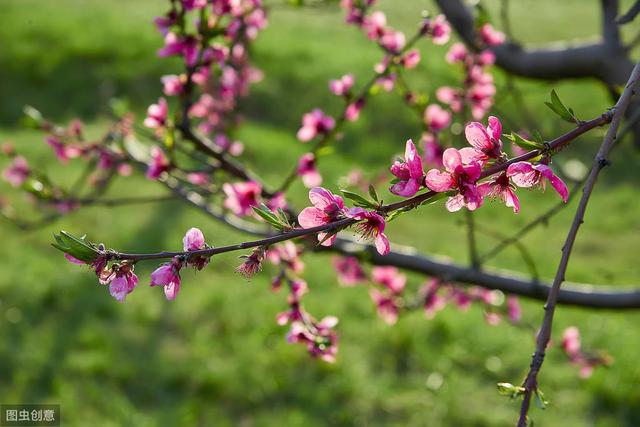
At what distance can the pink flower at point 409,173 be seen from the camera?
3.35ft

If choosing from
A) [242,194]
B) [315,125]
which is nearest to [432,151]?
[315,125]

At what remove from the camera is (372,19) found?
2543mm

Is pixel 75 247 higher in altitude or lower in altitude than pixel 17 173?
lower

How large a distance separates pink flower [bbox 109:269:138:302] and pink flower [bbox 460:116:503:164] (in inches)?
21.1

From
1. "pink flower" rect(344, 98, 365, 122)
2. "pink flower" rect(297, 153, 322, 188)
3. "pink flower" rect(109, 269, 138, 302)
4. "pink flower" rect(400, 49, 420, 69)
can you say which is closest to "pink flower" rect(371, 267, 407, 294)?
"pink flower" rect(297, 153, 322, 188)

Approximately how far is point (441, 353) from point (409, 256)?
6.46 ft

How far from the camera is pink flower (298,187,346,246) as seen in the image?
1.02 m

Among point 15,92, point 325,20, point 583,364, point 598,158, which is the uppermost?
point 325,20

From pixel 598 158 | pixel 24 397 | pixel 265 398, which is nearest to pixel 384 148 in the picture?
pixel 265 398

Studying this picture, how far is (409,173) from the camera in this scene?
1038 millimetres

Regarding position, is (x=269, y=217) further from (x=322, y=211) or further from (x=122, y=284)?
(x=122, y=284)

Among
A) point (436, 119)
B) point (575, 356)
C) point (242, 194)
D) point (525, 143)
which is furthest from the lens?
point (575, 356)

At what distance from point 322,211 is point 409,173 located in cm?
14

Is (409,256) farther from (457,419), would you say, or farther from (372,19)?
(457,419)
